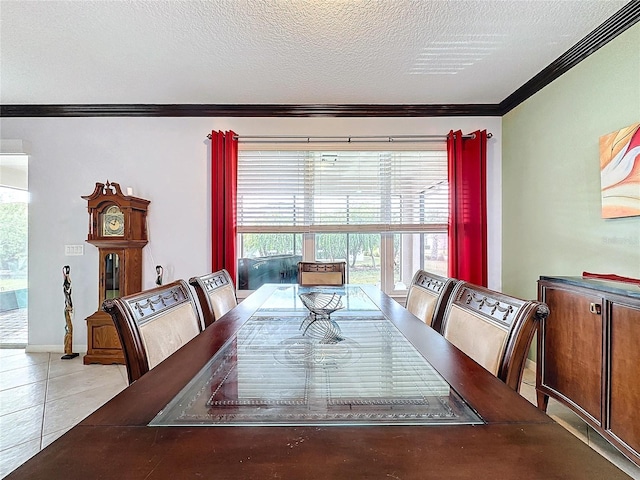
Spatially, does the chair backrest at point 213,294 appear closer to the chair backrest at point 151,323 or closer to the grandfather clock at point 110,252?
the chair backrest at point 151,323

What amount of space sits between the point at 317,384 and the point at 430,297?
107cm

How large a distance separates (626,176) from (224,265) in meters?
3.09

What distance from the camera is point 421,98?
327cm

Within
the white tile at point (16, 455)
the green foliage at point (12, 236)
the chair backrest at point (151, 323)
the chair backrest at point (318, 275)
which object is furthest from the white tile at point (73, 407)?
the green foliage at point (12, 236)

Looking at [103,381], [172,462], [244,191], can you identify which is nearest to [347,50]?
[244,191]

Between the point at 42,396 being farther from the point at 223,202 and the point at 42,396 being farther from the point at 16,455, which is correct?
the point at 223,202

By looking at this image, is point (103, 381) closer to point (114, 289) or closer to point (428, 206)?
point (114, 289)

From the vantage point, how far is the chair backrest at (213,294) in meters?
1.86

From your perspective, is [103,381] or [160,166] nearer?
[103,381]

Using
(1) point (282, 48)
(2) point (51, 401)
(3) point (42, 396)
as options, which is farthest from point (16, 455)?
(1) point (282, 48)

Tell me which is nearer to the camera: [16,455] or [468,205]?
[16,455]

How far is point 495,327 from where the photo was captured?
1123 mm

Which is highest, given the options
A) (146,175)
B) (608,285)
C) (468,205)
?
(146,175)

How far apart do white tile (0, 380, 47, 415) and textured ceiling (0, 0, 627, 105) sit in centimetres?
250
